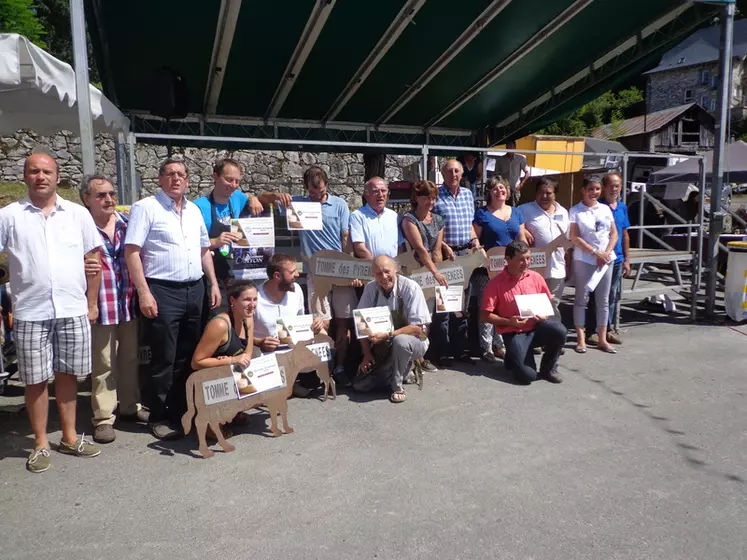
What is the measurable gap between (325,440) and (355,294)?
1.62 metres

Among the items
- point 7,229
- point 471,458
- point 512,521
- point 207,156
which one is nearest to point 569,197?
point 471,458

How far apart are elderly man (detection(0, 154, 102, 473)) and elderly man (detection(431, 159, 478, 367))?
317cm

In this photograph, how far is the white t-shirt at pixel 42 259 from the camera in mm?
3426

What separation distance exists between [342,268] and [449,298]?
1089mm

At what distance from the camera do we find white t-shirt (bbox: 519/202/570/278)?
616cm

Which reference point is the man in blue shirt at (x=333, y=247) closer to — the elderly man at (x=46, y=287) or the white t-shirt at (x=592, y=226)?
the elderly man at (x=46, y=287)

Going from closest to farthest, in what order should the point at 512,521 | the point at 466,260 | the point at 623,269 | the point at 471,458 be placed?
1. the point at 512,521
2. the point at 471,458
3. the point at 466,260
4. the point at 623,269

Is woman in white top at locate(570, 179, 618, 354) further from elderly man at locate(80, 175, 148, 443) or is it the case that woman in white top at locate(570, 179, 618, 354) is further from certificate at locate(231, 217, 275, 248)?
elderly man at locate(80, 175, 148, 443)

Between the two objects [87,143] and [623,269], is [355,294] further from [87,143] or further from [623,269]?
[623,269]

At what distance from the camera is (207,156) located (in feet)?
68.0

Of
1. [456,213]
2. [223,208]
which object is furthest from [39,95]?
[456,213]

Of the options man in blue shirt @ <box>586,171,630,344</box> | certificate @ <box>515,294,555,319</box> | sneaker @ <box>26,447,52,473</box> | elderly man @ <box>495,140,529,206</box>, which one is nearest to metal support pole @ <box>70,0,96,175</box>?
sneaker @ <box>26,447,52,473</box>

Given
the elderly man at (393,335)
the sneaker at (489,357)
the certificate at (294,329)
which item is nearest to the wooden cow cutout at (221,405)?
the certificate at (294,329)

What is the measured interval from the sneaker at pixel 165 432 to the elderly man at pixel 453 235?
8.65ft
